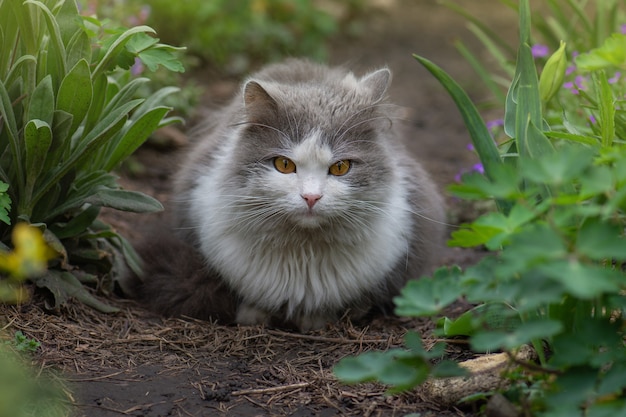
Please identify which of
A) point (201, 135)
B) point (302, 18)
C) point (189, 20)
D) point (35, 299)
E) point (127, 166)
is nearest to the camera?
point (35, 299)

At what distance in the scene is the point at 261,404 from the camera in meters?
2.55

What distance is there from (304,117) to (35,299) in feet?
4.35

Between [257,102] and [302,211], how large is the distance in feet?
1.71

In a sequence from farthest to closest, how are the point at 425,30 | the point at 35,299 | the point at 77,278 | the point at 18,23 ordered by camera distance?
the point at 425,30 → the point at 77,278 → the point at 35,299 → the point at 18,23

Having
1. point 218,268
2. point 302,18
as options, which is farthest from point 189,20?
point 218,268

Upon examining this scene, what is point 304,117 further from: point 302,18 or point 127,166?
point 302,18

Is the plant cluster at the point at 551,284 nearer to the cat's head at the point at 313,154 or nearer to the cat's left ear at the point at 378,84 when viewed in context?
the cat's head at the point at 313,154

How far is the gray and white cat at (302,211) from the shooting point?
2973 mm

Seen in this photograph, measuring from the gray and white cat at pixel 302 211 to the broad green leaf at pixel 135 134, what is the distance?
1.08 feet

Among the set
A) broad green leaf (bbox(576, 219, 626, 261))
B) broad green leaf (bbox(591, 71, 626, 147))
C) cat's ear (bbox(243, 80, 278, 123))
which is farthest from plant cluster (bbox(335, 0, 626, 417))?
cat's ear (bbox(243, 80, 278, 123))

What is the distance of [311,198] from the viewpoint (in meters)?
2.83

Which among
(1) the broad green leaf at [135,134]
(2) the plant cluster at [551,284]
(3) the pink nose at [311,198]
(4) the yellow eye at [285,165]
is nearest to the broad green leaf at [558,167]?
(2) the plant cluster at [551,284]

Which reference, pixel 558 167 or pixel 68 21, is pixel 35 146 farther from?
pixel 558 167

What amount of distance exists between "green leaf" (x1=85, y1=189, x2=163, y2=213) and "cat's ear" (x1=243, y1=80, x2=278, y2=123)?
1.88 ft
